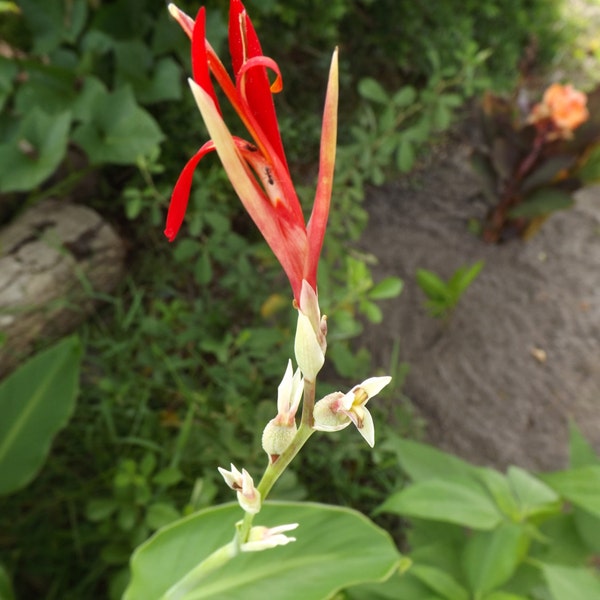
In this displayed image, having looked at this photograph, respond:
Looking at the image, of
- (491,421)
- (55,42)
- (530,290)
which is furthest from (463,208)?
(55,42)

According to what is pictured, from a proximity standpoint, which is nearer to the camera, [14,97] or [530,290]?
[14,97]

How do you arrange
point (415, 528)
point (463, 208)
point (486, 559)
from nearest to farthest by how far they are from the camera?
point (486, 559) < point (415, 528) < point (463, 208)

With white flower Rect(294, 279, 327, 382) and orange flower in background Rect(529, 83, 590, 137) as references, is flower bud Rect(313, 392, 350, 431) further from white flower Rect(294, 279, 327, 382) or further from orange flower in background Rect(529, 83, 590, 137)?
orange flower in background Rect(529, 83, 590, 137)

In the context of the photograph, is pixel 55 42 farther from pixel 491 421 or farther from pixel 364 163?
pixel 491 421

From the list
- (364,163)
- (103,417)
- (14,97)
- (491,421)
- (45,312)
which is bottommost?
(491,421)

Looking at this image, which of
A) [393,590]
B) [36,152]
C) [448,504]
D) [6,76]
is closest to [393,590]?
[393,590]

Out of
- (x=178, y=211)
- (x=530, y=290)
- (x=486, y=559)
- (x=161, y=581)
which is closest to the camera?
(x=178, y=211)

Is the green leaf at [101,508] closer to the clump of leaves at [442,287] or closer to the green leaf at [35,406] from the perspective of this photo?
the green leaf at [35,406]
